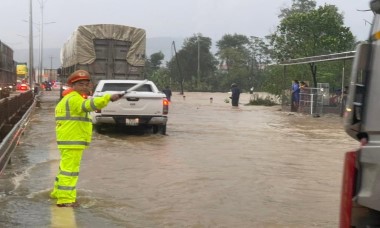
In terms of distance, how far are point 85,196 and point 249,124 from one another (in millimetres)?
13931

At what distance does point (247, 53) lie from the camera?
108 m

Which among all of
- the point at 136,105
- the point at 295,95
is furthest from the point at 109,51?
the point at 136,105

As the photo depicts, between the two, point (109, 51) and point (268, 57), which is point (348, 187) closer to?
point (109, 51)

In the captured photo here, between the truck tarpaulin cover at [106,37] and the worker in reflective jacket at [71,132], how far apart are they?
58.5 ft

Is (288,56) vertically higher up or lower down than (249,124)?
higher up

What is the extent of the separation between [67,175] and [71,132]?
52 cm

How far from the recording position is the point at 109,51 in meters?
24.5

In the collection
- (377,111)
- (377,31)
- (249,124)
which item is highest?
(377,31)

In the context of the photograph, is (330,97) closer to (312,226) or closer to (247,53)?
(312,226)

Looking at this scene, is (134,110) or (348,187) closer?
(348,187)

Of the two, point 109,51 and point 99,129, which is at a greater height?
point 109,51

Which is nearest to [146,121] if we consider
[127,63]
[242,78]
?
[127,63]

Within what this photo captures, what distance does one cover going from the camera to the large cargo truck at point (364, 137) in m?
2.99

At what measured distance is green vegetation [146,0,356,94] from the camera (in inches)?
1415
